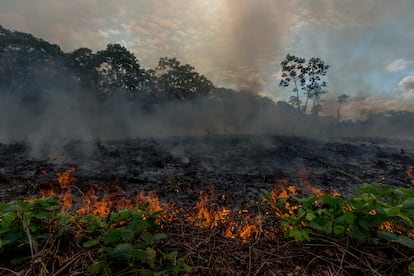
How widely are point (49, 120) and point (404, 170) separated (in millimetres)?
30249

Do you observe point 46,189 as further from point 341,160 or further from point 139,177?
point 341,160

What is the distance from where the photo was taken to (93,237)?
6.47 feet

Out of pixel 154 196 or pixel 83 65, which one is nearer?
pixel 154 196

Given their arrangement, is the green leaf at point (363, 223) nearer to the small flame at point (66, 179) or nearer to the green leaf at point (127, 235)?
the green leaf at point (127, 235)

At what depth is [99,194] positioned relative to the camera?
7027mm

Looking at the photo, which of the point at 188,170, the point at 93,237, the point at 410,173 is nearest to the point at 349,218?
the point at 93,237

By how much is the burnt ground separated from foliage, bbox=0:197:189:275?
3.94m

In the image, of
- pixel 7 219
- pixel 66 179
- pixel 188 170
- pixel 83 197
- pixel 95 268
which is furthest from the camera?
pixel 188 170

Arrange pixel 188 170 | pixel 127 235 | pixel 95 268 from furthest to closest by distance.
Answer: pixel 188 170 → pixel 127 235 → pixel 95 268

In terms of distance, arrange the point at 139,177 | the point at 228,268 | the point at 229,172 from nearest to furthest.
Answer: the point at 228,268
the point at 139,177
the point at 229,172

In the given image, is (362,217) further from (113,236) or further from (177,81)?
(177,81)

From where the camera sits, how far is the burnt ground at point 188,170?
764 centimetres

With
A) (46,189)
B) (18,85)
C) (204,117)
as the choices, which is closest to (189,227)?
(46,189)

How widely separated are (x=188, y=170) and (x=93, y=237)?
856 cm
